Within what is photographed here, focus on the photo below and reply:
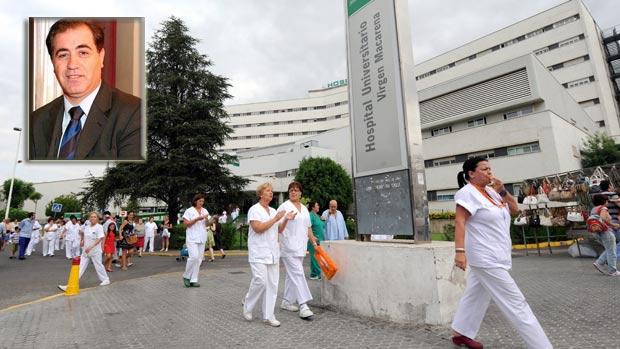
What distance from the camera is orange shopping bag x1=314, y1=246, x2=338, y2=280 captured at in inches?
208

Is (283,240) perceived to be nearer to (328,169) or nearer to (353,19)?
(353,19)

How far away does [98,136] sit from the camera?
37.9ft

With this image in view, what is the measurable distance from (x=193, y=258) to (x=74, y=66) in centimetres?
665

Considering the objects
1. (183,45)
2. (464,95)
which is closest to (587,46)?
(464,95)

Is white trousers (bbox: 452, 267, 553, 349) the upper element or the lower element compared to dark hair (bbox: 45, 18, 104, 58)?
lower

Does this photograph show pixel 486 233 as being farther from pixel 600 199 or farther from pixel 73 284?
pixel 73 284

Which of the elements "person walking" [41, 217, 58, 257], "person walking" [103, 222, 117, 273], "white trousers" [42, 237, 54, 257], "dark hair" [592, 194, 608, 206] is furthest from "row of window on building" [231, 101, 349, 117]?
"dark hair" [592, 194, 608, 206]

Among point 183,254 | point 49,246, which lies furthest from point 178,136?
→ point 183,254

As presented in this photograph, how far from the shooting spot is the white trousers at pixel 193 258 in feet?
25.4

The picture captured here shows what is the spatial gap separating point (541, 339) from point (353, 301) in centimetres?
239

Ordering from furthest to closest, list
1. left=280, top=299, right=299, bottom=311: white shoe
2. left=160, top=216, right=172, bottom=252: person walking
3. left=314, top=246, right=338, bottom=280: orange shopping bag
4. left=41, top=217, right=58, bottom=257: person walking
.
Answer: left=160, top=216, right=172, bottom=252: person walking < left=41, top=217, right=58, bottom=257: person walking < left=280, top=299, right=299, bottom=311: white shoe < left=314, top=246, right=338, bottom=280: orange shopping bag

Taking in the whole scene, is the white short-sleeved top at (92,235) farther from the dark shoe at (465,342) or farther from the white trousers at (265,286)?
the dark shoe at (465,342)

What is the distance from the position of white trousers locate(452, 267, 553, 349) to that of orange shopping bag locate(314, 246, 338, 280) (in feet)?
6.40

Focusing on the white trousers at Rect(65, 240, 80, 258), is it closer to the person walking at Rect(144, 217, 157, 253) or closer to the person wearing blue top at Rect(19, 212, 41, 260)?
the person wearing blue top at Rect(19, 212, 41, 260)
